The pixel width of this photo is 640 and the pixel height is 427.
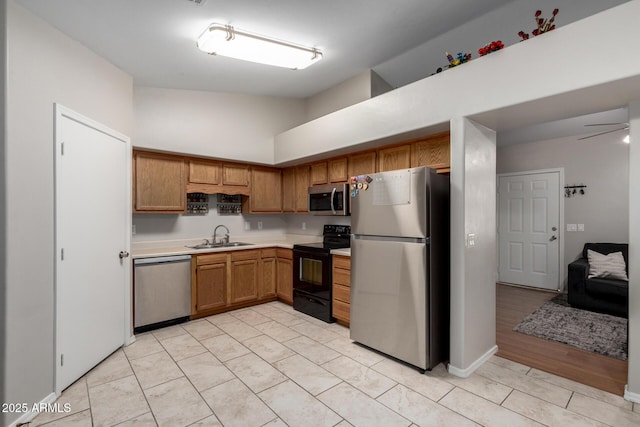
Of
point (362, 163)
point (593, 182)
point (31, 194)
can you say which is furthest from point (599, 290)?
point (31, 194)

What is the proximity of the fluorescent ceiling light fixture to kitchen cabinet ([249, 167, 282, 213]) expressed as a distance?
2034 mm

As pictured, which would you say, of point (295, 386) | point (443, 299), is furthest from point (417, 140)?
point (295, 386)

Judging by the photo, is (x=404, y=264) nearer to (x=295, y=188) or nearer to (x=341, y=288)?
(x=341, y=288)

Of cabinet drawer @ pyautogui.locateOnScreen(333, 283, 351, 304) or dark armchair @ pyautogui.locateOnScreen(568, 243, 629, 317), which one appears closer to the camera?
cabinet drawer @ pyautogui.locateOnScreen(333, 283, 351, 304)

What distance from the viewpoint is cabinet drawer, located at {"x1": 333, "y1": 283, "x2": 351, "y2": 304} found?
346 centimetres

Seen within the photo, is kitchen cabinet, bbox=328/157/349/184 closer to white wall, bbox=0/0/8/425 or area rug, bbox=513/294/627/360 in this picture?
area rug, bbox=513/294/627/360

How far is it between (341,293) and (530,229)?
4003 millimetres

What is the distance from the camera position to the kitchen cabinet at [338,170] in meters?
4.07

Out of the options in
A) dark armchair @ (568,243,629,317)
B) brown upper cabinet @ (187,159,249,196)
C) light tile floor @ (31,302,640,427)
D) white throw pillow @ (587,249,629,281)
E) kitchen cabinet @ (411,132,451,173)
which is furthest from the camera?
brown upper cabinet @ (187,159,249,196)

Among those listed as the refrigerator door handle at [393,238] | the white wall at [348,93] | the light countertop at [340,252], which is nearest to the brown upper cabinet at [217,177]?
the white wall at [348,93]

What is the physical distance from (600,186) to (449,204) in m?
3.69

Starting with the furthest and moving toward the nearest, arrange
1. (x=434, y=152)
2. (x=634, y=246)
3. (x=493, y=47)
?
(x=434, y=152)
(x=493, y=47)
(x=634, y=246)

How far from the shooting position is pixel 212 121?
14.0 ft

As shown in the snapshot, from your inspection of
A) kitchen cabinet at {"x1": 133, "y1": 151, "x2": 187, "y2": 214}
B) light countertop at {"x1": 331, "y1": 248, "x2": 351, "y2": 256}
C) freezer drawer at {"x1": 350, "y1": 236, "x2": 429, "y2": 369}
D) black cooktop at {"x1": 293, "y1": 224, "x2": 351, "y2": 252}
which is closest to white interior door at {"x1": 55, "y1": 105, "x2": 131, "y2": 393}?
kitchen cabinet at {"x1": 133, "y1": 151, "x2": 187, "y2": 214}
